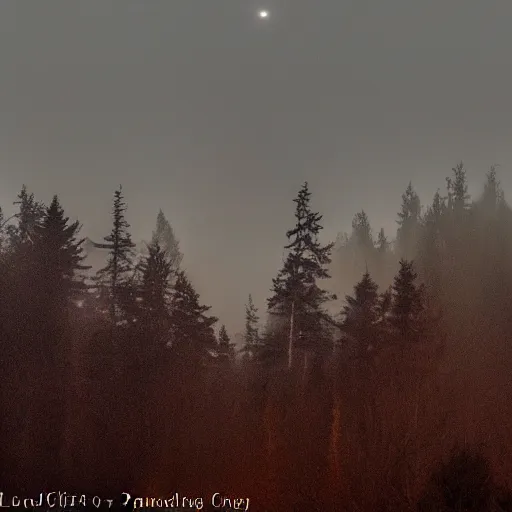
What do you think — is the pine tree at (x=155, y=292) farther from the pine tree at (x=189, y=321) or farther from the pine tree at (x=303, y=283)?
the pine tree at (x=303, y=283)

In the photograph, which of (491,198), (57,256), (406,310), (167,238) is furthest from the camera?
(491,198)

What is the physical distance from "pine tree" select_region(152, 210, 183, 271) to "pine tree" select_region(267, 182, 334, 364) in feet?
119

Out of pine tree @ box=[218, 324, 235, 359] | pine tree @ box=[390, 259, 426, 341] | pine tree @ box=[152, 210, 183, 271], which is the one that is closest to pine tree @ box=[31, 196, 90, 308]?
pine tree @ box=[218, 324, 235, 359]

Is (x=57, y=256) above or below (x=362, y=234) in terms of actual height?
below

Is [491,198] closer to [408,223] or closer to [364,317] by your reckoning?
[408,223]

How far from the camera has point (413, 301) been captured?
36.1 m

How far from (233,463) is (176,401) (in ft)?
15.0

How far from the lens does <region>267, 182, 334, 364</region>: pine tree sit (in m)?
33.0

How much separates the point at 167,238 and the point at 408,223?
5342 centimetres

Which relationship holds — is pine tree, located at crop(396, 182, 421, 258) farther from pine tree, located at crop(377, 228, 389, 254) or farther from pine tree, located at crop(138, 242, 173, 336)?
pine tree, located at crop(138, 242, 173, 336)

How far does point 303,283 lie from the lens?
33.3 metres

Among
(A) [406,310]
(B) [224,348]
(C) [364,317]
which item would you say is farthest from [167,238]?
(A) [406,310]

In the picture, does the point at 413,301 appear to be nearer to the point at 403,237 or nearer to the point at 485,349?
the point at 485,349

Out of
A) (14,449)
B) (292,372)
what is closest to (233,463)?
(14,449)
